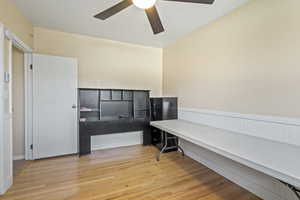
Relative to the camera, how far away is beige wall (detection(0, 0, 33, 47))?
197 cm

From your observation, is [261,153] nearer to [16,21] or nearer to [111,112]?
[111,112]

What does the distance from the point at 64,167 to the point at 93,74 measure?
6.71 feet

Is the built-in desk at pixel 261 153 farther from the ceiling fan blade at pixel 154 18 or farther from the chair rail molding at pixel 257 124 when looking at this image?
the ceiling fan blade at pixel 154 18

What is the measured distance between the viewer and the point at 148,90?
12.8 feet

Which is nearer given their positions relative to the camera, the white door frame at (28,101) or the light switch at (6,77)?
A: the light switch at (6,77)

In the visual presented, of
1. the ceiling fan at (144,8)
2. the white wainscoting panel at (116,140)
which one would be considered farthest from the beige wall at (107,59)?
the ceiling fan at (144,8)

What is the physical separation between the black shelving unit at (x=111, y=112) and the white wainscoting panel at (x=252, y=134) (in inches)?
62.1

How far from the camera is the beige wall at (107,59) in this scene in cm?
318

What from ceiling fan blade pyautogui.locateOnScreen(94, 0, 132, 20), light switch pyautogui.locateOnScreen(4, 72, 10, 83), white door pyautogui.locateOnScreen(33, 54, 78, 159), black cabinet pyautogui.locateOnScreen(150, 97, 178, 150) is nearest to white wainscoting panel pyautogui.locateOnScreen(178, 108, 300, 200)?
black cabinet pyautogui.locateOnScreen(150, 97, 178, 150)

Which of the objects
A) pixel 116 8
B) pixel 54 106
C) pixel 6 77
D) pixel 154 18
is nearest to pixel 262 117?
pixel 154 18

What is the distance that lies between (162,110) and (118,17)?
213 centimetres

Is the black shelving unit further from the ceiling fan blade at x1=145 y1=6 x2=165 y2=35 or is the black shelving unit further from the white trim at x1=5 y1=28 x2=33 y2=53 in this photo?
the ceiling fan blade at x1=145 y1=6 x2=165 y2=35

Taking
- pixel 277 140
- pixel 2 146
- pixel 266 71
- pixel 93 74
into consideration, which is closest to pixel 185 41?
pixel 266 71

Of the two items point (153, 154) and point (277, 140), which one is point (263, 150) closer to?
point (277, 140)
